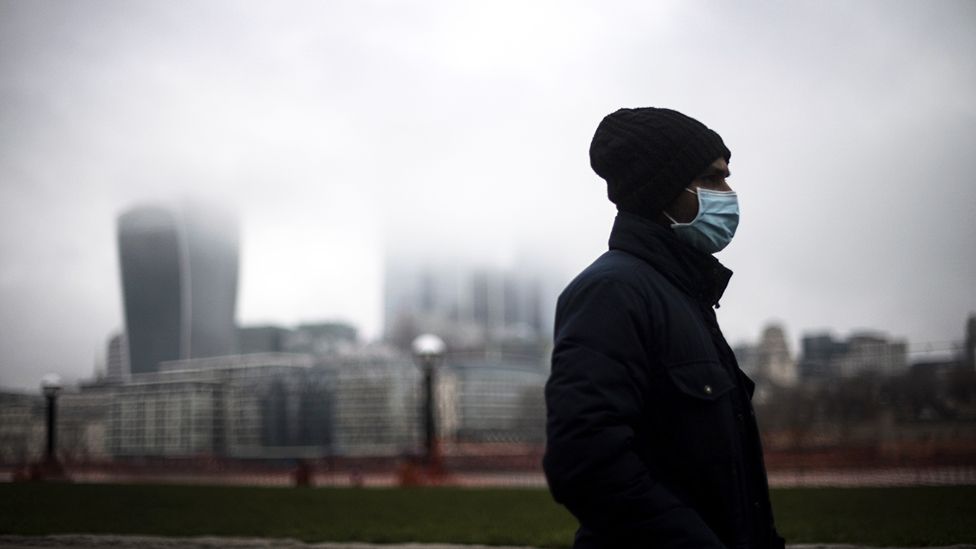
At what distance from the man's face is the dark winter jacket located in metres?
0.08

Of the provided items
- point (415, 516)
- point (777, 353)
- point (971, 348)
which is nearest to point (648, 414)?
point (415, 516)

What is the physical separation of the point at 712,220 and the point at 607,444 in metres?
0.86

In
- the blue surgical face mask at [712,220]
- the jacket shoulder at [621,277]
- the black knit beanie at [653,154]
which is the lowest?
the jacket shoulder at [621,277]

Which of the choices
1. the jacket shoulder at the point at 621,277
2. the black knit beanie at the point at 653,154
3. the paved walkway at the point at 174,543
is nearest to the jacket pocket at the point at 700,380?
the jacket shoulder at the point at 621,277

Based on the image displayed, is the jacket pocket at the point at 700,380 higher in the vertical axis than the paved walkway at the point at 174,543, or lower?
higher

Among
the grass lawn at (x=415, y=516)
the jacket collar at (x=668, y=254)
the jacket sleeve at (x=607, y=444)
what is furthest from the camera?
the grass lawn at (x=415, y=516)

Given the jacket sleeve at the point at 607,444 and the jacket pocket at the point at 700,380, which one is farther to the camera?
the jacket pocket at the point at 700,380

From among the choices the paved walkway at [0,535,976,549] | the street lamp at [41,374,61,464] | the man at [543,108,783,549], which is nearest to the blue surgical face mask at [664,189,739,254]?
the man at [543,108,783,549]

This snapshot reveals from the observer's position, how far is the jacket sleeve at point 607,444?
229cm

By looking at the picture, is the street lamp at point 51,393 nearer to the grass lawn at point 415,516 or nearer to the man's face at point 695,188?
the grass lawn at point 415,516

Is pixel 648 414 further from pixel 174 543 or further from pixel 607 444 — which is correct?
pixel 174 543

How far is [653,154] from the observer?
2789mm

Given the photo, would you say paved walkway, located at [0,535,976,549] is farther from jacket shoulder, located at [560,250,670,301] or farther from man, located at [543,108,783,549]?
jacket shoulder, located at [560,250,670,301]

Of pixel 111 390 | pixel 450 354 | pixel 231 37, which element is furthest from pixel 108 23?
pixel 450 354
